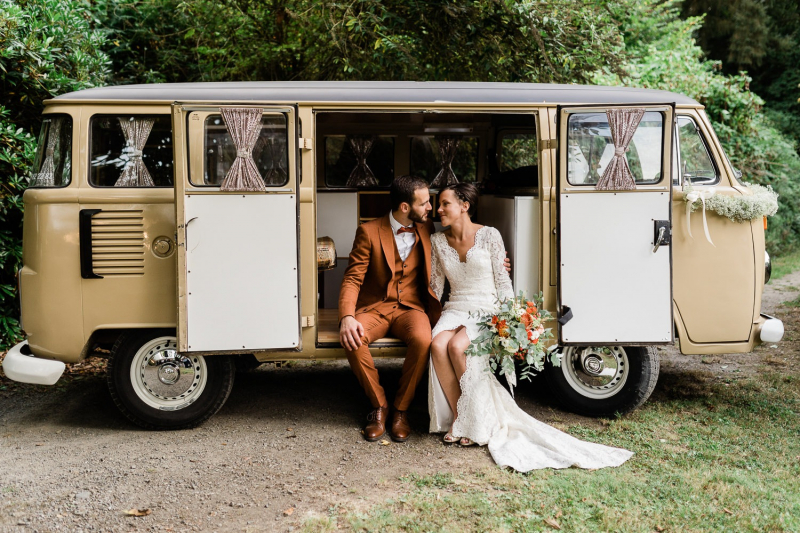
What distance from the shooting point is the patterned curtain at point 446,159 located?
6.91 meters

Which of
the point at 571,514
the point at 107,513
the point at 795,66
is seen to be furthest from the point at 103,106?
the point at 795,66

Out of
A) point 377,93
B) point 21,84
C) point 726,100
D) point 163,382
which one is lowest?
point 163,382

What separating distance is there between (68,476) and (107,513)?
2.09 ft

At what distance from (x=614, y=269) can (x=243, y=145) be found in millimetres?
2656

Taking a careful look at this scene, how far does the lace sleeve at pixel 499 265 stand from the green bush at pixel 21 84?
4717 millimetres

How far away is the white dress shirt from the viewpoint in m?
5.26

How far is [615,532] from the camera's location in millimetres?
3574

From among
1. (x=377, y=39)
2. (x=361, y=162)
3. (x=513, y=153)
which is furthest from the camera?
(x=377, y=39)

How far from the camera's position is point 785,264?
12766mm

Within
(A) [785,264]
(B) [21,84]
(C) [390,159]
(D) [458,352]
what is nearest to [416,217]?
(D) [458,352]

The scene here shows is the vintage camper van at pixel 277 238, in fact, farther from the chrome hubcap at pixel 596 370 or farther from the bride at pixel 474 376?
the bride at pixel 474 376

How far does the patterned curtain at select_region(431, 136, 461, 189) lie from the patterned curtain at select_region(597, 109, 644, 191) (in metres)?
2.35

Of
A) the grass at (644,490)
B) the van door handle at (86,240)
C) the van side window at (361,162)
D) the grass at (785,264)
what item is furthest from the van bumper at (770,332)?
the grass at (785,264)

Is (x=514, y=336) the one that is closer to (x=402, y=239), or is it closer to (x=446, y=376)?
(x=446, y=376)
